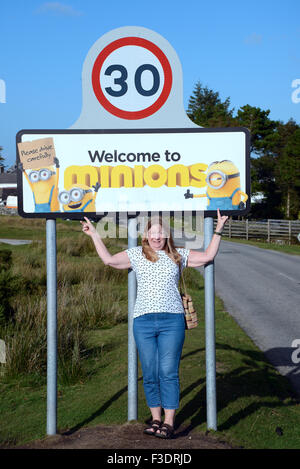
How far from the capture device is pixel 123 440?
4.30 meters

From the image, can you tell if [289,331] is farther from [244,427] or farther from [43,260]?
[43,260]

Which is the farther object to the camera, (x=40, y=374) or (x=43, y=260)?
(x=43, y=260)

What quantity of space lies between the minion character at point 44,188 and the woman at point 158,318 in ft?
1.79

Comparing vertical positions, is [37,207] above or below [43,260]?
above

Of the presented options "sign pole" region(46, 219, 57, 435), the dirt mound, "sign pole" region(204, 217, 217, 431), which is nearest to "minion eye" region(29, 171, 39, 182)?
"sign pole" region(46, 219, 57, 435)

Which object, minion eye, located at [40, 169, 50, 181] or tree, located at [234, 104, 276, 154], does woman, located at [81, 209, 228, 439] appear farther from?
tree, located at [234, 104, 276, 154]

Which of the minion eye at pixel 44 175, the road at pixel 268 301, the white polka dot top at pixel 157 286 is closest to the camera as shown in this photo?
the white polka dot top at pixel 157 286

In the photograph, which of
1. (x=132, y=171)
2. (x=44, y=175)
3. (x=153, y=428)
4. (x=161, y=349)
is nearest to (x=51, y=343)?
(x=161, y=349)

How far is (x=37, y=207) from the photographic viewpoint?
4730 mm

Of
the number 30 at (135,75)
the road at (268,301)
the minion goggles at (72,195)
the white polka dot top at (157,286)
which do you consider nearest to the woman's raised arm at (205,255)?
the white polka dot top at (157,286)

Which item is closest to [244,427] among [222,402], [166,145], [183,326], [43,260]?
[222,402]

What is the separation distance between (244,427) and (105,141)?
2.66 meters

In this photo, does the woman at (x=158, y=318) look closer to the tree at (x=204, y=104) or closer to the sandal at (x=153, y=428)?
the sandal at (x=153, y=428)

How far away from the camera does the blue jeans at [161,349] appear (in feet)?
14.3
